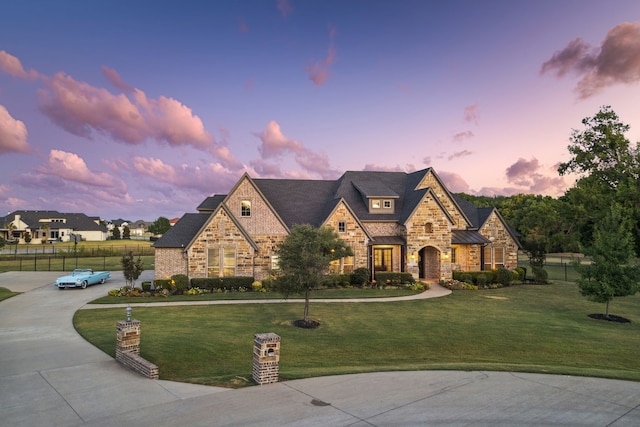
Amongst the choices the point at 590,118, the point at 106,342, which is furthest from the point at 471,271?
the point at 106,342

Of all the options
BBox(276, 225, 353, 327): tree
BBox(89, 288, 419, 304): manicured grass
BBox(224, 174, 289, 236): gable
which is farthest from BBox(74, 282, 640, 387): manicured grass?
BBox(224, 174, 289, 236): gable

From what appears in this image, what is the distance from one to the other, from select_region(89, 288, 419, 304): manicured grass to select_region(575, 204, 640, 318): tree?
36.5 feet

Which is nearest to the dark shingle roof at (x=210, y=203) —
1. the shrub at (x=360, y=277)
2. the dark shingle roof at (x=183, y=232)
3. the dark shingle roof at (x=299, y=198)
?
the dark shingle roof at (x=183, y=232)

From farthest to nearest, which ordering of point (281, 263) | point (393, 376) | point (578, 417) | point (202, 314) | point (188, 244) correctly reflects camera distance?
point (188, 244) → point (202, 314) → point (281, 263) → point (393, 376) → point (578, 417)

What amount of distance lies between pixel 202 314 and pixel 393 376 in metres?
12.4

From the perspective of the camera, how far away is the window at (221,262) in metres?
29.1

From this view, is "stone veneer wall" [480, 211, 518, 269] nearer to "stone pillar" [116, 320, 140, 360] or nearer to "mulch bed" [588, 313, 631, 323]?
"mulch bed" [588, 313, 631, 323]

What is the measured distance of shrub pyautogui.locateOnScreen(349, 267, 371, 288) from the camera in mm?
30719

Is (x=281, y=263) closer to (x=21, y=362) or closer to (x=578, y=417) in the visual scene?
(x=21, y=362)

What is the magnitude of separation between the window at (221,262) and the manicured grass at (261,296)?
2657mm

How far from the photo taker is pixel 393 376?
10.5 metres

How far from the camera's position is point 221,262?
29266 mm

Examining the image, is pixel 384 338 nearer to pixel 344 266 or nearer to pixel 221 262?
pixel 344 266

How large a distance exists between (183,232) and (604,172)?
1665 inches
